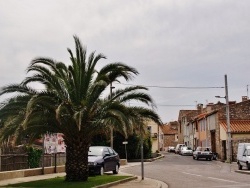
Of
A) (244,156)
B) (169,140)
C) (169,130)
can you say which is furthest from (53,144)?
(169,130)

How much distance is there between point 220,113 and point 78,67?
126ft

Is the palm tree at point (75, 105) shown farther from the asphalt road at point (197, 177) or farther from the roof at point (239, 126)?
the roof at point (239, 126)

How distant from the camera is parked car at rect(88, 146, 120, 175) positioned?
77.4 ft

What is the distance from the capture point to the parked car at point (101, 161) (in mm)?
23594

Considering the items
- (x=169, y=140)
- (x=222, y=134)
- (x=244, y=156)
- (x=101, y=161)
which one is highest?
(x=169, y=140)

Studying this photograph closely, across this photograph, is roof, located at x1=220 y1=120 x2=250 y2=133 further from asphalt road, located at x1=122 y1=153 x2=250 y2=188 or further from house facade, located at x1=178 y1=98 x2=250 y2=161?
asphalt road, located at x1=122 y1=153 x2=250 y2=188

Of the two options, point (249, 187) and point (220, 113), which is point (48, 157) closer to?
point (249, 187)

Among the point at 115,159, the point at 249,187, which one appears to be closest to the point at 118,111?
the point at 249,187

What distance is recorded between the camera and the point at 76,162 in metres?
18.8

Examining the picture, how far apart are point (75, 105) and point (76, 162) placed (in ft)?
7.95

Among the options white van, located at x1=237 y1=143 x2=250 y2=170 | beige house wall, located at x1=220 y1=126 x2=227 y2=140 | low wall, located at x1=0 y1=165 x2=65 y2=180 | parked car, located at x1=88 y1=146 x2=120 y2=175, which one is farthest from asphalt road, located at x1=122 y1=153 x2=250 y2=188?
beige house wall, located at x1=220 y1=126 x2=227 y2=140

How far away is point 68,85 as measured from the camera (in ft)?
61.5

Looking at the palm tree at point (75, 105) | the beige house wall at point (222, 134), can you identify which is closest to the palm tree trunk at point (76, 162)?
the palm tree at point (75, 105)

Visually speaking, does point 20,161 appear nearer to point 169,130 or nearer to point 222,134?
point 222,134
